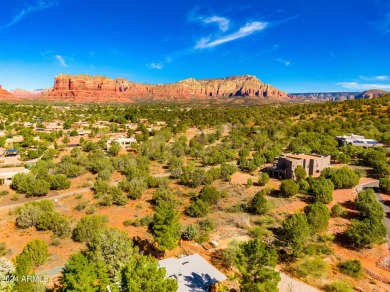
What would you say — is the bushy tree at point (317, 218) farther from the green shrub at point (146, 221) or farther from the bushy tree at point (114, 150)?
the bushy tree at point (114, 150)

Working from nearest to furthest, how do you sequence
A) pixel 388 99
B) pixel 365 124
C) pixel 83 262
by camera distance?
pixel 83 262, pixel 365 124, pixel 388 99

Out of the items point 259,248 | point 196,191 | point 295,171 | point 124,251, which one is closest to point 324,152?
point 295,171

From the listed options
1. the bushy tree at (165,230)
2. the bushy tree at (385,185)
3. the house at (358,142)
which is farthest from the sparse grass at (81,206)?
the house at (358,142)

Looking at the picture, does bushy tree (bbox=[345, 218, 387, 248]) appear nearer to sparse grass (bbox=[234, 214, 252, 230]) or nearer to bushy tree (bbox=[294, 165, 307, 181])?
sparse grass (bbox=[234, 214, 252, 230])

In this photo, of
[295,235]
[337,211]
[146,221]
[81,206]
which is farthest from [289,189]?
[81,206]

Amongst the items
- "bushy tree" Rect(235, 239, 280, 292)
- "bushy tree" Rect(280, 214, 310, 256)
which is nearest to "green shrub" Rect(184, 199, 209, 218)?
"bushy tree" Rect(280, 214, 310, 256)

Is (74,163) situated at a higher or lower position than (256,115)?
lower

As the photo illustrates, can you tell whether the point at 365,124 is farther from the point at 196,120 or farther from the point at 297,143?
the point at 196,120
